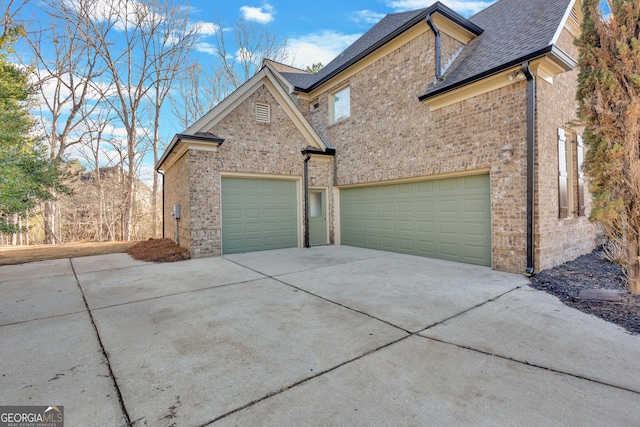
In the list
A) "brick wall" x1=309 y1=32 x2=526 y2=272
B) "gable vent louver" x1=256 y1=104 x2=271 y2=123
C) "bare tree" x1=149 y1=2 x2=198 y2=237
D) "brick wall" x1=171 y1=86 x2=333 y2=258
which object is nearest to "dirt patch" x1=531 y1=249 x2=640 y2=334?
"brick wall" x1=309 y1=32 x2=526 y2=272

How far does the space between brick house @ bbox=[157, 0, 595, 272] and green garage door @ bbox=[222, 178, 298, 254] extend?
3 centimetres

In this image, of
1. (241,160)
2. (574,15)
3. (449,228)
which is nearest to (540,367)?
(449,228)

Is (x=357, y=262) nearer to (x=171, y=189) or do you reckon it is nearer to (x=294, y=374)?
(x=294, y=374)

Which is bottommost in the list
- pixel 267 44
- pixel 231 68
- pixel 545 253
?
pixel 545 253

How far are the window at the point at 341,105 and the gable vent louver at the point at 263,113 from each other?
260cm

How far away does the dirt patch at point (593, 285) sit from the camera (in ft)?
12.1

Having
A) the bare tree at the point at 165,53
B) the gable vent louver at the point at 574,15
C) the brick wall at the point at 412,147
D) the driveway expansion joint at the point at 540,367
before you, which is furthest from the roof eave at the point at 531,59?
the bare tree at the point at 165,53

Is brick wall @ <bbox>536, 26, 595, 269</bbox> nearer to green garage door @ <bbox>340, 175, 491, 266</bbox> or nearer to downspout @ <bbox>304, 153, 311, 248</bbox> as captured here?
green garage door @ <bbox>340, 175, 491, 266</bbox>

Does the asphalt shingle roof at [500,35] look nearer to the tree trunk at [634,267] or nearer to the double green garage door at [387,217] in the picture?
the double green garage door at [387,217]

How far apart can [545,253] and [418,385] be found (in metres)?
5.06

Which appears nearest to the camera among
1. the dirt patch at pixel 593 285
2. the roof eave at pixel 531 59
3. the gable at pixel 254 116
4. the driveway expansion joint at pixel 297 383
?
the driveway expansion joint at pixel 297 383

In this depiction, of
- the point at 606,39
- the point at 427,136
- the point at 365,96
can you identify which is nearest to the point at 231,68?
the point at 365,96

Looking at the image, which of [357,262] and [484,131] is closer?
[484,131]

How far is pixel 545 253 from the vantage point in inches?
226
